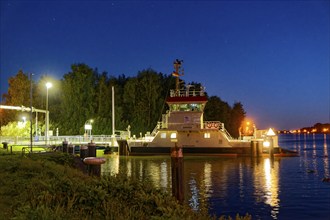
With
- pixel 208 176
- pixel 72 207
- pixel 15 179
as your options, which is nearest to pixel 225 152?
pixel 208 176

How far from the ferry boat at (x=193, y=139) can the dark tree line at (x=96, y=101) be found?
21.2 metres

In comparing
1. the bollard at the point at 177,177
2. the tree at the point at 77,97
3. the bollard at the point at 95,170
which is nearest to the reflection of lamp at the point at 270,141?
the tree at the point at 77,97

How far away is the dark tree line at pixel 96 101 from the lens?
77.6 m

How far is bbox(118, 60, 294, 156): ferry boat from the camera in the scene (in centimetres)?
5409

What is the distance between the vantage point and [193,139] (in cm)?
5522

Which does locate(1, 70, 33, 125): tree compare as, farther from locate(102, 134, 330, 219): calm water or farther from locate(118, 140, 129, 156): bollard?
locate(102, 134, 330, 219): calm water

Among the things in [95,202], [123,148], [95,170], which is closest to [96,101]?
[123,148]

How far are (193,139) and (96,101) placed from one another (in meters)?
32.2

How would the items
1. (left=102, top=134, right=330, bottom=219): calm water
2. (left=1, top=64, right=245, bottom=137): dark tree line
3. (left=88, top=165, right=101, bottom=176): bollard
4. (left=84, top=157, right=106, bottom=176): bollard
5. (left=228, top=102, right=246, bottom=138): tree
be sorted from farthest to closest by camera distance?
(left=228, top=102, right=246, bottom=138): tree
(left=1, top=64, right=245, bottom=137): dark tree line
(left=102, top=134, right=330, bottom=219): calm water
(left=88, top=165, right=101, bottom=176): bollard
(left=84, top=157, right=106, bottom=176): bollard

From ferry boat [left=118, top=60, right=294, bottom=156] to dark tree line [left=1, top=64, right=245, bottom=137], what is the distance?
834 inches

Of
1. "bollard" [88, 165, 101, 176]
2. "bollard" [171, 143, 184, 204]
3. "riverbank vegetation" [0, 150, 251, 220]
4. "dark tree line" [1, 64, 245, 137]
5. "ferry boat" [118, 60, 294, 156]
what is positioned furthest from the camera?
"dark tree line" [1, 64, 245, 137]

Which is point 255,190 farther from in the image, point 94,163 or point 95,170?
point 94,163

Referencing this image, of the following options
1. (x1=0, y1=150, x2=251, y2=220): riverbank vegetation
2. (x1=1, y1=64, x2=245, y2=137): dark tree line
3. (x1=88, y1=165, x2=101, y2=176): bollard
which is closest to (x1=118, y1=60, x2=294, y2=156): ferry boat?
(x1=1, y1=64, x2=245, y2=137): dark tree line

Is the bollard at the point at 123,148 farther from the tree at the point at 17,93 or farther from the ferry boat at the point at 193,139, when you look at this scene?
the tree at the point at 17,93
